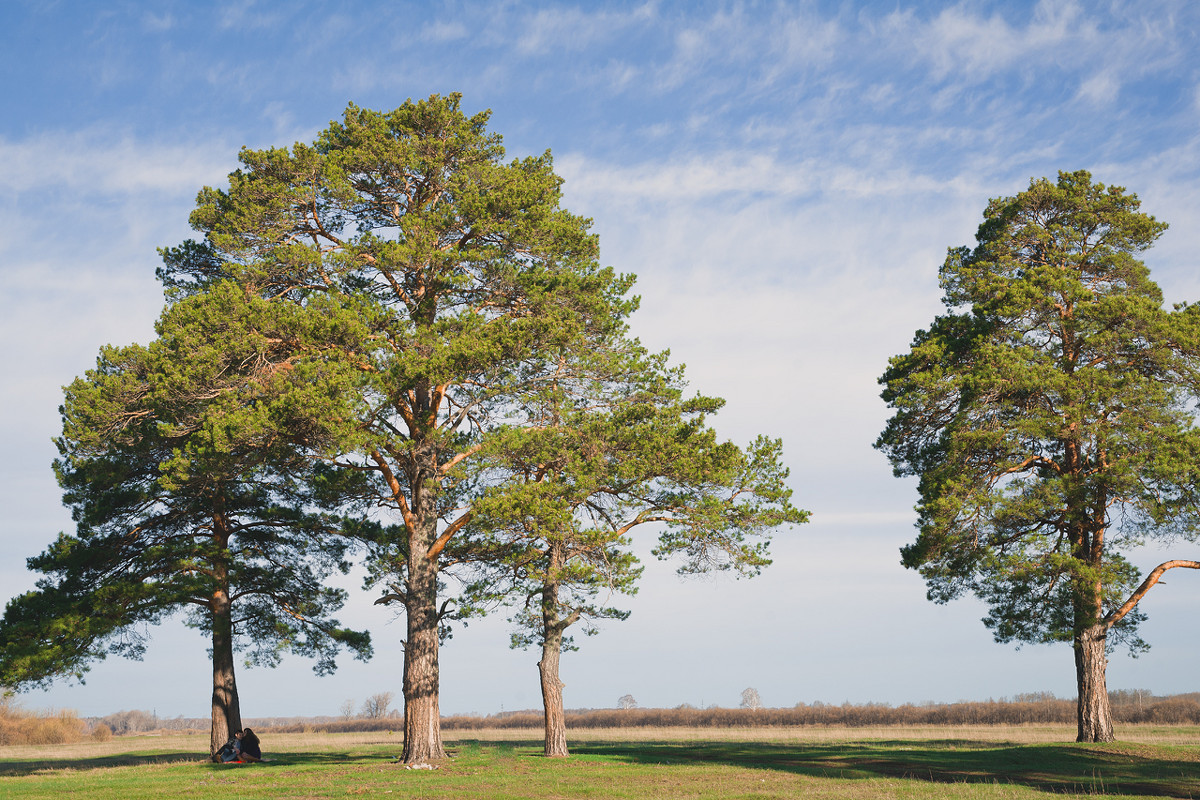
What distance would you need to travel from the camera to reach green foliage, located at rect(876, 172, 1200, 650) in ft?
79.3

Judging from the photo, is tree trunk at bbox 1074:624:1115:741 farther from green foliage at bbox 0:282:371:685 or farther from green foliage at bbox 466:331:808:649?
green foliage at bbox 0:282:371:685

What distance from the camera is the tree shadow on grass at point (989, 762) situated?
16.6 meters

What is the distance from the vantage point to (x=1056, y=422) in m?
24.7

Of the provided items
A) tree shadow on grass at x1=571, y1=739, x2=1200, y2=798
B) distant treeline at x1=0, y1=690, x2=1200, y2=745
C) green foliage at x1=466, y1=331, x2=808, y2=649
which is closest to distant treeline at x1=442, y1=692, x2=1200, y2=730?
distant treeline at x1=0, y1=690, x2=1200, y2=745

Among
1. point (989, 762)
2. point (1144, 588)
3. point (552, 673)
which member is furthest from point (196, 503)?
point (1144, 588)

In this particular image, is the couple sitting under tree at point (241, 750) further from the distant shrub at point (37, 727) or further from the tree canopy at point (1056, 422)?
the distant shrub at point (37, 727)

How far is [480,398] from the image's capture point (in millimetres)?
22672

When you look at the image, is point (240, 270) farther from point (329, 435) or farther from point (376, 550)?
point (376, 550)

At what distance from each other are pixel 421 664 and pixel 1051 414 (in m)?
19.2

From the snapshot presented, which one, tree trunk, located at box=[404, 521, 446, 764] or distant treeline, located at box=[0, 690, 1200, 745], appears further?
distant treeline, located at box=[0, 690, 1200, 745]

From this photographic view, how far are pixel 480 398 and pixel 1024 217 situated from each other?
19.2 meters

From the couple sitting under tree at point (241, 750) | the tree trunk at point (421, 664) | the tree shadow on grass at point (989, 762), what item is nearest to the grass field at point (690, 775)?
the tree shadow on grass at point (989, 762)

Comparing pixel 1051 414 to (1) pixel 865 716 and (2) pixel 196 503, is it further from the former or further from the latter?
(1) pixel 865 716

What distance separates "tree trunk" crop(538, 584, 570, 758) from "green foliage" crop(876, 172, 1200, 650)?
36.8ft
